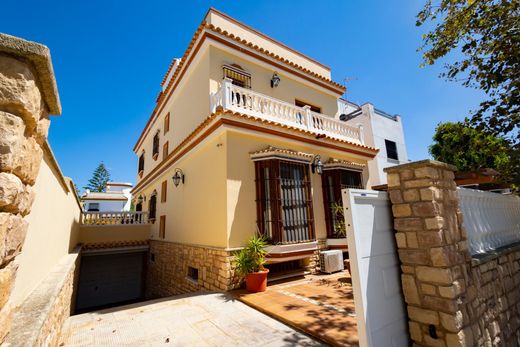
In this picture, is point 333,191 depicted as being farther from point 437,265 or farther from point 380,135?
point 380,135

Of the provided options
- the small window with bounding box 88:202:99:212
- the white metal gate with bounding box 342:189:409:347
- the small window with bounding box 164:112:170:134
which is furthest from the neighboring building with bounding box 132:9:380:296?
the small window with bounding box 88:202:99:212

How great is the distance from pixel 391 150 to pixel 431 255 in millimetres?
16450

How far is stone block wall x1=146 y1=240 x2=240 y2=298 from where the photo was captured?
6199 millimetres

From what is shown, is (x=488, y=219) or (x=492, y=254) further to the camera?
(x=488, y=219)

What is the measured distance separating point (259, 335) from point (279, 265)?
3700mm

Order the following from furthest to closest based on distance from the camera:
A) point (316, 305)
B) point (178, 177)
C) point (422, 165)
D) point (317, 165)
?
point (178, 177) < point (317, 165) < point (316, 305) < point (422, 165)

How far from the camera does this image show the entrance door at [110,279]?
12.6 metres

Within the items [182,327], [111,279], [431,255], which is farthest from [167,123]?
[431,255]

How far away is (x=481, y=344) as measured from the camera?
3.05 metres

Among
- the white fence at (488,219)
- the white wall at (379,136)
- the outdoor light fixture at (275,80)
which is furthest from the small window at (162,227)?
the white wall at (379,136)

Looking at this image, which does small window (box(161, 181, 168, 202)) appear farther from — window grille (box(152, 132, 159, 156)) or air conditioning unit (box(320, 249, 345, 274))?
air conditioning unit (box(320, 249, 345, 274))

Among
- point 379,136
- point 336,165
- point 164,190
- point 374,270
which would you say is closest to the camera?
point 374,270

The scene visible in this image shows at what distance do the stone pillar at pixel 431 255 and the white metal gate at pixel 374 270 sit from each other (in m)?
0.14

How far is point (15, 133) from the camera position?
128cm
